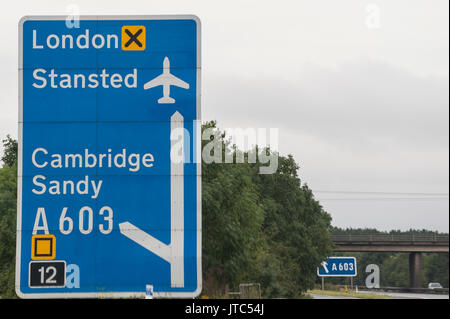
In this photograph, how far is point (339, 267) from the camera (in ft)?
183

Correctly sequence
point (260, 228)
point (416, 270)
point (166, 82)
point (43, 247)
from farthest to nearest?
point (416, 270) → point (260, 228) → point (166, 82) → point (43, 247)

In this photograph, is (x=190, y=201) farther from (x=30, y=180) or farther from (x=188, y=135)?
(x=30, y=180)

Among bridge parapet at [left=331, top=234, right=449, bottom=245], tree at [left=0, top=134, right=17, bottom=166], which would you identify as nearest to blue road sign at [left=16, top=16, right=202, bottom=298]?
tree at [left=0, top=134, right=17, bottom=166]

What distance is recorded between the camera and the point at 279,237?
81.1 metres

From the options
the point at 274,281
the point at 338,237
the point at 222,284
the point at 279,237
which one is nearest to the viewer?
the point at 222,284

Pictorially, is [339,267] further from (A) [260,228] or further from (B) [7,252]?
(B) [7,252]

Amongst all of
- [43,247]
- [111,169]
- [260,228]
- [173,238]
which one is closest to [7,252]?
[260,228]

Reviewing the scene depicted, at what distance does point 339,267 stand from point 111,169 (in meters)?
50.3

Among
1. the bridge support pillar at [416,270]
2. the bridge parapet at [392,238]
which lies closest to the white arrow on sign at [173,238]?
the bridge parapet at [392,238]

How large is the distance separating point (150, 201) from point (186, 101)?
1.02m

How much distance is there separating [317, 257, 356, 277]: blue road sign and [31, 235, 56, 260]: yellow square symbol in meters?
48.2

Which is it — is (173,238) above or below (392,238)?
above

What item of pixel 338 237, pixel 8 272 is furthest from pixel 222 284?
pixel 338 237
